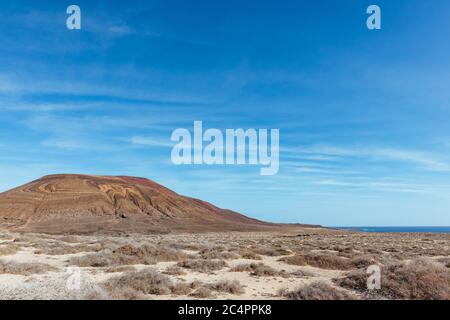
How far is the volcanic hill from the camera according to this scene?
82.8m

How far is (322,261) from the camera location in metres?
20.5

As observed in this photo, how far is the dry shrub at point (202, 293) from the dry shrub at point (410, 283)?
18.1 feet

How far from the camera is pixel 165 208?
10906 centimetres

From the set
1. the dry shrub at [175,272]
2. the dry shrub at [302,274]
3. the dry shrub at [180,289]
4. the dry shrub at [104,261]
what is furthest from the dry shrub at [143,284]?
the dry shrub at [302,274]

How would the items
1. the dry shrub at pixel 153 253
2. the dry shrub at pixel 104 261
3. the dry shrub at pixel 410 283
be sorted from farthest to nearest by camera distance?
the dry shrub at pixel 153 253, the dry shrub at pixel 104 261, the dry shrub at pixel 410 283

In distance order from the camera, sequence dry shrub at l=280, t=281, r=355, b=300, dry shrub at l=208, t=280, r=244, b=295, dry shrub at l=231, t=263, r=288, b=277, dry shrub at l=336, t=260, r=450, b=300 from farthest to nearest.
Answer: dry shrub at l=231, t=263, r=288, b=277 < dry shrub at l=208, t=280, r=244, b=295 < dry shrub at l=336, t=260, r=450, b=300 < dry shrub at l=280, t=281, r=355, b=300

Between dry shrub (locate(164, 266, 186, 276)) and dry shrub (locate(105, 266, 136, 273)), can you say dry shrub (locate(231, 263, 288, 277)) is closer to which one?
dry shrub (locate(164, 266, 186, 276))

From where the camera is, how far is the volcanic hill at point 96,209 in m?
82.8

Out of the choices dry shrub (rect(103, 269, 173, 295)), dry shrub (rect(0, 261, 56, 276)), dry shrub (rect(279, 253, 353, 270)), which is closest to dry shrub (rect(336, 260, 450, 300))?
dry shrub (rect(279, 253, 353, 270))

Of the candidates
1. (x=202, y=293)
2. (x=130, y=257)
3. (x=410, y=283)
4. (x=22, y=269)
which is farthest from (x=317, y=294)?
(x=22, y=269)

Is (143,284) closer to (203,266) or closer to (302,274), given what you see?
(203,266)

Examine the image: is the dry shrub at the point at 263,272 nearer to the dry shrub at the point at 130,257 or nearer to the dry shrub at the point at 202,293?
the dry shrub at the point at 202,293

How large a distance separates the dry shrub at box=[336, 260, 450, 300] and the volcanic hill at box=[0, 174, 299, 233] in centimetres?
6660
